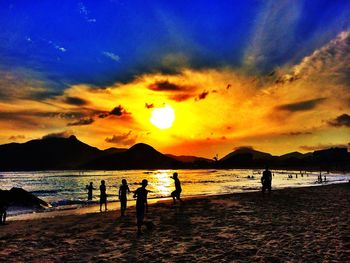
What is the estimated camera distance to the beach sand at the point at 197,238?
10.5 metres

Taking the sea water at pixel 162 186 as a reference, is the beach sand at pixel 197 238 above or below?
above

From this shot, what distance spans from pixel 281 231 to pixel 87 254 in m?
7.60

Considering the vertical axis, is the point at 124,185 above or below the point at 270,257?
above

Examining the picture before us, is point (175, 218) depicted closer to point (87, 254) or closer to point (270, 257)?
point (87, 254)

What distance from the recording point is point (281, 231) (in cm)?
1359

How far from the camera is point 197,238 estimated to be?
42.8ft

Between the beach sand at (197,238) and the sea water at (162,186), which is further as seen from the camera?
the sea water at (162,186)

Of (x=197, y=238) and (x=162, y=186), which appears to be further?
(x=162, y=186)

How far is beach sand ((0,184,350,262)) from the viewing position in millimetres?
10453

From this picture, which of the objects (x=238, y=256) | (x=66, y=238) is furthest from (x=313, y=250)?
(x=66, y=238)

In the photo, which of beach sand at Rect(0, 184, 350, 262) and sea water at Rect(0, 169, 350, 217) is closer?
beach sand at Rect(0, 184, 350, 262)

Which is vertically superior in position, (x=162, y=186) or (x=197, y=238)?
(x=197, y=238)

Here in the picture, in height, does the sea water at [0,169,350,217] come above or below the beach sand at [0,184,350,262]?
below

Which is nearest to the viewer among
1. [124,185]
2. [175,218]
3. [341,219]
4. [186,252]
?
[186,252]
